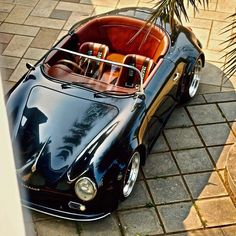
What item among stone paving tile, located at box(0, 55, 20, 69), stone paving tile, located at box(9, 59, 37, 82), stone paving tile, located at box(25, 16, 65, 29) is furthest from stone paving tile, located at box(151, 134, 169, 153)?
stone paving tile, located at box(25, 16, 65, 29)

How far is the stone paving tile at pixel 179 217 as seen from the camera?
13.6ft

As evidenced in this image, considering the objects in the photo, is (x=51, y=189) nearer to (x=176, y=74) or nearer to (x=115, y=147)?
(x=115, y=147)

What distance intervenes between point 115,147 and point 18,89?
1.28 metres

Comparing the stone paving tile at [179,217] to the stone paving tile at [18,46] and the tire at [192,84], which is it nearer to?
the tire at [192,84]

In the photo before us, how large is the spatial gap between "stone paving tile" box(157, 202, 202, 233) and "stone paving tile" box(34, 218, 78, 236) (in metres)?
0.88

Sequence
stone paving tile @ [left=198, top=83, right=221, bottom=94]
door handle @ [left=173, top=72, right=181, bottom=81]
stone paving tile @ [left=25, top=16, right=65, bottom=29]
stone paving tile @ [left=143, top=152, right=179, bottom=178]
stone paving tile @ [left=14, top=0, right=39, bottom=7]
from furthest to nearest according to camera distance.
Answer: stone paving tile @ [left=14, top=0, right=39, bottom=7] → stone paving tile @ [left=25, top=16, right=65, bottom=29] → stone paving tile @ [left=198, top=83, right=221, bottom=94] → door handle @ [left=173, top=72, right=181, bottom=81] → stone paving tile @ [left=143, top=152, right=179, bottom=178]

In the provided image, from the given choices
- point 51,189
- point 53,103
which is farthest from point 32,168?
point 53,103

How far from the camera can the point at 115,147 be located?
13.2 ft

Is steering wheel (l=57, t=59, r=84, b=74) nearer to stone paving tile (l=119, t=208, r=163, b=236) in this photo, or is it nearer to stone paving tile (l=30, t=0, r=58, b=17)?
stone paving tile (l=119, t=208, r=163, b=236)

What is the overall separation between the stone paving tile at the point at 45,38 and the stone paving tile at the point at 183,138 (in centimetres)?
260

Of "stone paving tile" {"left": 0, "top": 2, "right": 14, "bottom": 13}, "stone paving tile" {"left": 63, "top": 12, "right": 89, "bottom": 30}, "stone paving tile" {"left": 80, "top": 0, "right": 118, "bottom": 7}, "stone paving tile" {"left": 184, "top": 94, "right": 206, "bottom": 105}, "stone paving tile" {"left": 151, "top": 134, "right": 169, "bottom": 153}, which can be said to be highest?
"stone paving tile" {"left": 0, "top": 2, "right": 14, "bottom": 13}

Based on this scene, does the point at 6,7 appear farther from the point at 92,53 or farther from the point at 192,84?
the point at 192,84

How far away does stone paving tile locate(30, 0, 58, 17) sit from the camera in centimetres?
751

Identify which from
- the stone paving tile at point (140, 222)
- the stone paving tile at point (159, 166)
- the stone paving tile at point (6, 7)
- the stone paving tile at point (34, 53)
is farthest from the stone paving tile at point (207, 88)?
the stone paving tile at point (6, 7)
